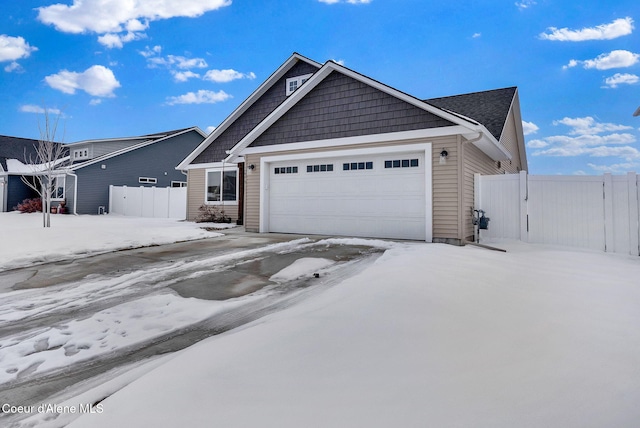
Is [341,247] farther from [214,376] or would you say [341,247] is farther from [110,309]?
[214,376]

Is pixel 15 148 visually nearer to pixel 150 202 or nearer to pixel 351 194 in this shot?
pixel 150 202

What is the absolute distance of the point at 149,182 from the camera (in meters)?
21.0

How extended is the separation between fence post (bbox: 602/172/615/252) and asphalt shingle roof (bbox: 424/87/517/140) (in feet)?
12.9

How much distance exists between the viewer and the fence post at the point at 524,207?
8.22 meters

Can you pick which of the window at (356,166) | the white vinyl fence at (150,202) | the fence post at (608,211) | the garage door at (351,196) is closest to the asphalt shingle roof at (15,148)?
the white vinyl fence at (150,202)

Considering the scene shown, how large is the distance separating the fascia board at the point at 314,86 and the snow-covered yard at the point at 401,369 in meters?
5.01

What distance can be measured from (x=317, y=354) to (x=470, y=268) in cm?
351

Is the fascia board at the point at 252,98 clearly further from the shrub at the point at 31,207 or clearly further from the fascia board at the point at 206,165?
the shrub at the point at 31,207

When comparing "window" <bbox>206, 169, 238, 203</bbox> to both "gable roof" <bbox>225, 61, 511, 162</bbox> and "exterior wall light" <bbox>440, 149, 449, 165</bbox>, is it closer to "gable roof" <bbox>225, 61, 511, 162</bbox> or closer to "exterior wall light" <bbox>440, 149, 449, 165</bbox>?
"gable roof" <bbox>225, 61, 511, 162</bbox>

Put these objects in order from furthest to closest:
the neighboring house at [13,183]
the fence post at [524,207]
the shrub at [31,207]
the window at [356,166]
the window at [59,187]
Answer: the neighboring house at [13,183] < the window at [59,187] < the shrub at [31,207] < the window at [356,166] < the fence post at [524,207]

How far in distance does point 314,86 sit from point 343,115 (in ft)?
4.32

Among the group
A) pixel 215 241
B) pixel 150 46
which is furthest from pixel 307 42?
pixel 215 241

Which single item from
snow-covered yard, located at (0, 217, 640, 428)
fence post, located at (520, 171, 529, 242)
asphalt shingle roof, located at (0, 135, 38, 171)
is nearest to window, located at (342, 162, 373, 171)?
fence post, located at (520, 171, 529, 242)

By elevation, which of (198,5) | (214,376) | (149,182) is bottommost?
(214,376)
